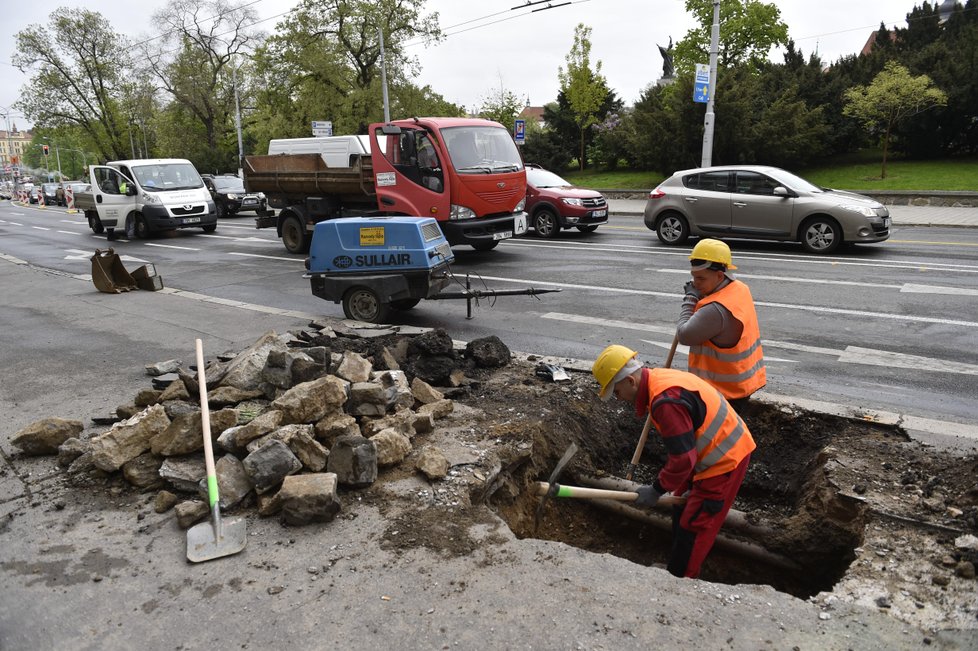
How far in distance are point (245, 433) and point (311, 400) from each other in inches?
19.3

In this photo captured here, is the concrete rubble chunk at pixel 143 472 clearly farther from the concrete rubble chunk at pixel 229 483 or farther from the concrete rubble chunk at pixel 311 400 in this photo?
the concrete rubble chunk at pixel 311 400

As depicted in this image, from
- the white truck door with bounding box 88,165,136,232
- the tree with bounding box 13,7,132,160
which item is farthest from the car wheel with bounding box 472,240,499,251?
the tree with bounding box 13,7,132,160

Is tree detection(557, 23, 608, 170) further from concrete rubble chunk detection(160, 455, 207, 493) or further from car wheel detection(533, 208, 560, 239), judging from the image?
concrete rubble chunk detection(160, 455, 207, 493)

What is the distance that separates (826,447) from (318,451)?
3.55m

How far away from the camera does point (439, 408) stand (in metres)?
5.31

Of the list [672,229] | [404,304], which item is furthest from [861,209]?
[404,304]

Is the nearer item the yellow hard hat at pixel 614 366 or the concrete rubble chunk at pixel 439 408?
the yellow hard hat at pixel 614 366

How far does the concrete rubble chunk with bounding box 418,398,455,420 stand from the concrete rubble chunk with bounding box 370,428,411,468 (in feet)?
1.86

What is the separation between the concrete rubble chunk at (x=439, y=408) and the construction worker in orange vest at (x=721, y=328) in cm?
193

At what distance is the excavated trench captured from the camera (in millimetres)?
4180

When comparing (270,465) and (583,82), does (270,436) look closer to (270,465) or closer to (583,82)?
(270,465)

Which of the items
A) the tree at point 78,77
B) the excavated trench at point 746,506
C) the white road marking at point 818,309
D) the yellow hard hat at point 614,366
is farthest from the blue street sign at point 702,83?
the tree at point 78,77

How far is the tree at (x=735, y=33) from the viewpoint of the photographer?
33.1 meters

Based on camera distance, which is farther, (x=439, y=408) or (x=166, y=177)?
(x=166, y=177)
